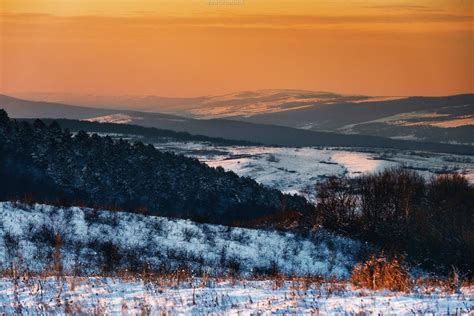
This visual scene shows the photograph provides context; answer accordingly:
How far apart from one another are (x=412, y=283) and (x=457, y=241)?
2799 centimetres

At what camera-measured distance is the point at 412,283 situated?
1184cm

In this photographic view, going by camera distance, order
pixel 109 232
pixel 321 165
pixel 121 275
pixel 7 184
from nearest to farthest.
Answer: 1. pixel 121 275
2. pixel 109 232
3. pixel 7 184
4. pixel 321 165

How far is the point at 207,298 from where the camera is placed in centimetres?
1021

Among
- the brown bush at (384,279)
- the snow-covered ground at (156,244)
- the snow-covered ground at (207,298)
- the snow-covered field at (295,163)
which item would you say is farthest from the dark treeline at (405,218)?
the snow-covered field at (295,163)

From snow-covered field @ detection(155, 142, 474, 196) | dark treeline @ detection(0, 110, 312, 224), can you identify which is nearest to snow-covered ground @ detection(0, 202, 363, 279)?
dark treeline @ detection(0, 110, 312, 224)

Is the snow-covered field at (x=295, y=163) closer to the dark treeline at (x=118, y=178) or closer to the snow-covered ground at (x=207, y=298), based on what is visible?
the dark treeline at (x=118, y=178)

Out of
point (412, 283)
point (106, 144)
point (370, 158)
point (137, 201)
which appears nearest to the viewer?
point (412, 283)

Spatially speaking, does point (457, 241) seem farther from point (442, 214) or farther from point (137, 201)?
point (137, 201)

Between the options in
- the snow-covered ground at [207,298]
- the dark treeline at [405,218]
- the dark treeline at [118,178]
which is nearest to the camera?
the snow-covered ground at [207,298]

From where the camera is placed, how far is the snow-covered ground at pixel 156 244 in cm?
2822

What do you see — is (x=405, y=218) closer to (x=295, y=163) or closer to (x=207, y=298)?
(x=207, y=298)

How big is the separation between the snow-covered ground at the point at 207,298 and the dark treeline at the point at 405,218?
23.8 meters

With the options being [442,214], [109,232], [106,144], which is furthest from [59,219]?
[106,144]

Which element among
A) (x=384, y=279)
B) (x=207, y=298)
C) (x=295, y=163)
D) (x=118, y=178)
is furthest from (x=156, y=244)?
(x=295, y=163)
